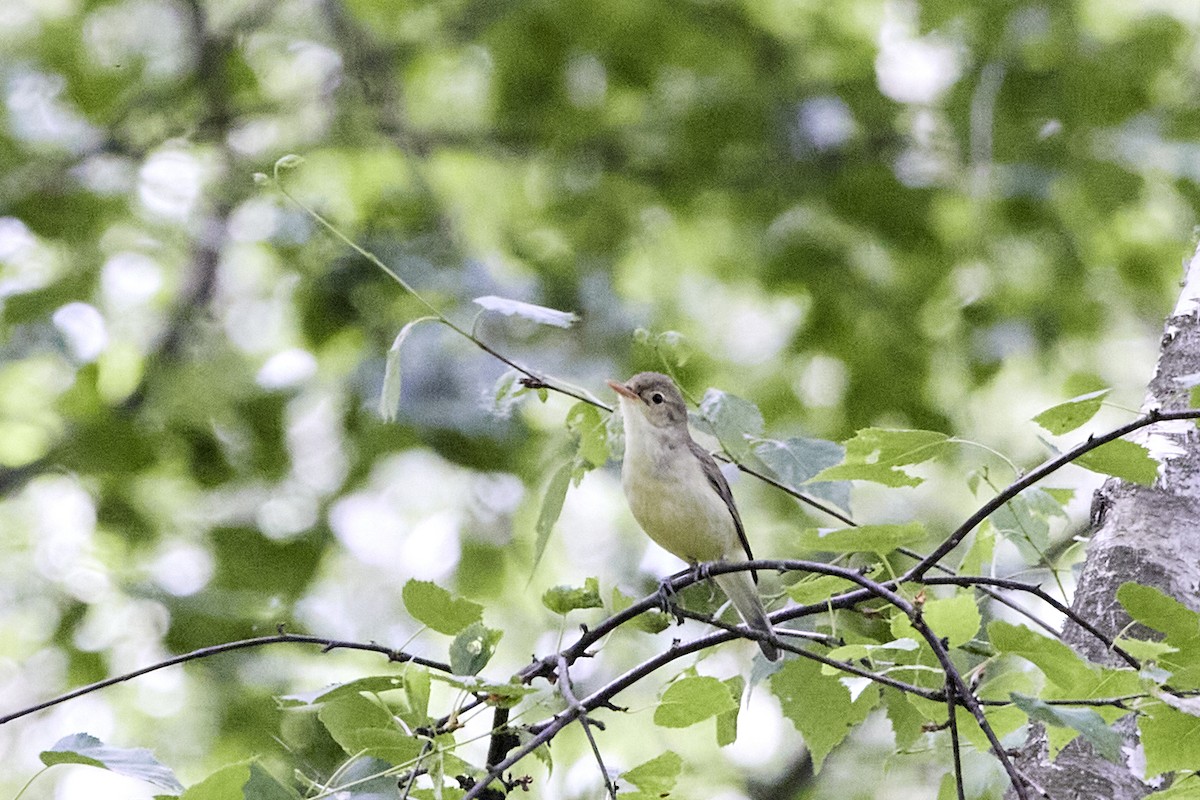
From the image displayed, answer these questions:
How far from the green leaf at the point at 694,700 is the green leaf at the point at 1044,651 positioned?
1.24ft

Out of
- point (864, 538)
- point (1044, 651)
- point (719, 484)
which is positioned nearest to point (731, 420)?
point (864, 538)

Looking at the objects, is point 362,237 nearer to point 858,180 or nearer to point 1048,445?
point 858,180

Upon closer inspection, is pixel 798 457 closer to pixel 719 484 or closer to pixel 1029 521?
pixel 1029 521

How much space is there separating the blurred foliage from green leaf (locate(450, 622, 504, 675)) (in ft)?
10.2

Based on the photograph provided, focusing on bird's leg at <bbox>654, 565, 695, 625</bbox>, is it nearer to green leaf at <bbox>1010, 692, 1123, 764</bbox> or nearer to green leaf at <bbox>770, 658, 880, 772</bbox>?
green leaf at <bbox>770, 658, 880, 772</bbox>

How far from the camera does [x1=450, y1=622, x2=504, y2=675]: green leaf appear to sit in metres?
1.54

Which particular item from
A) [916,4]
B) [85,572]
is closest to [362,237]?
[85,572]

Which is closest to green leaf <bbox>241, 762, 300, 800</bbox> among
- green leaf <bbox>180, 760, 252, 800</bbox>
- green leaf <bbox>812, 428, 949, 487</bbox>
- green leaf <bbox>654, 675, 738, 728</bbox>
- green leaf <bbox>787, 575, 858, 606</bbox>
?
green leaf <bbox>180, 760, 252, 800</bbox>

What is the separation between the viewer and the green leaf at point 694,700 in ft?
5.15

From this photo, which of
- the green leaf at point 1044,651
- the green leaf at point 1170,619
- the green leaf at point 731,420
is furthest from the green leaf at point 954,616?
the green leaf at point 731,420

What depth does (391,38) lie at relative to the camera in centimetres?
695

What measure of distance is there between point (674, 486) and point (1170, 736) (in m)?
2.02

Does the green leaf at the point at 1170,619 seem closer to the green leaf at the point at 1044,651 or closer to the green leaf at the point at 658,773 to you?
the green leaf at the point at 1044,651

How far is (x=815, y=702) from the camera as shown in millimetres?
1849
